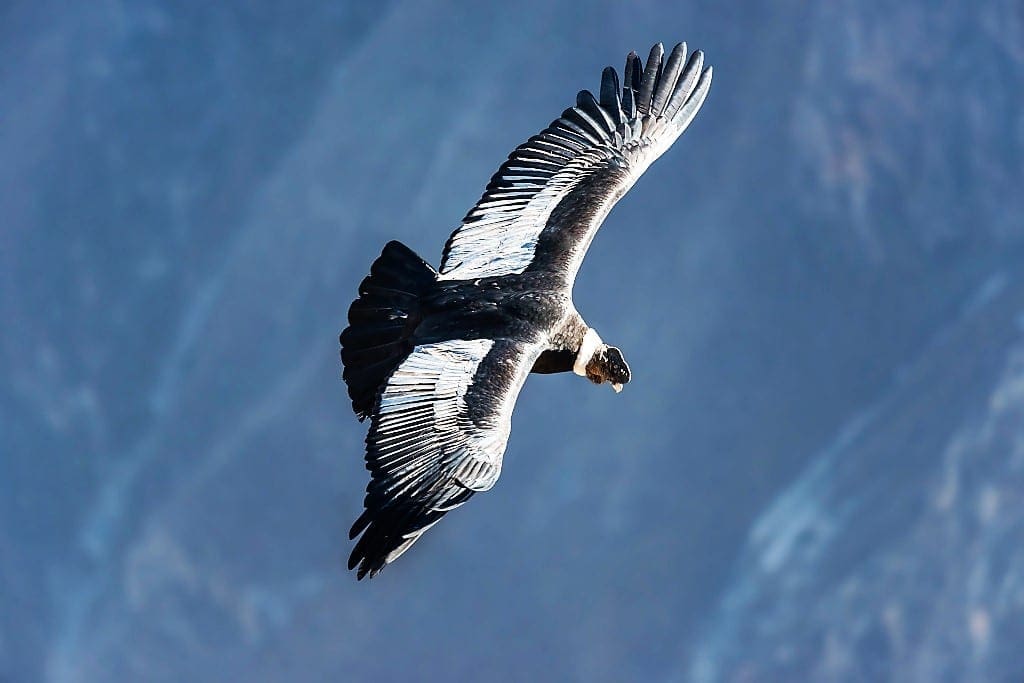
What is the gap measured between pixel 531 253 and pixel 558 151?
2.07 metres

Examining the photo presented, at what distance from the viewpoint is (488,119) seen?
5931 cm

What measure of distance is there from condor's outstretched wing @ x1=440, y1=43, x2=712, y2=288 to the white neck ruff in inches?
27.8

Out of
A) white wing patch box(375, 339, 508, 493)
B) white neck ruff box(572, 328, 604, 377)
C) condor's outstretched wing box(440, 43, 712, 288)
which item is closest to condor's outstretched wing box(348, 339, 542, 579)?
white wing patch box(375, 339, 508, 493)

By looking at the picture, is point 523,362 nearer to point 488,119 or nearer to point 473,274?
point 473,274

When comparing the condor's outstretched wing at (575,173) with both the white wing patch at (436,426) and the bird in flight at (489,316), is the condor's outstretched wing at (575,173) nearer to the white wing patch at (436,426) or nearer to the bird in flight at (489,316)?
the bird in flight at (489,316)

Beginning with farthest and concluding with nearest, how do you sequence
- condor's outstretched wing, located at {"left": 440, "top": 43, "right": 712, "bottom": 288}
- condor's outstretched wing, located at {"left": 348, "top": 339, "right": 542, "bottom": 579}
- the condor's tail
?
condor's outstretched wing, located at {"left": 440, "top": 43, "right": 712, "bottom": 288} < the condor's tail < condor's outstretched wing, located at {"left": 348, "top": 339, "right": 542, "bottom": 579}

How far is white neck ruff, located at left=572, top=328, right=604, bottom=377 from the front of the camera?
21.9 metres

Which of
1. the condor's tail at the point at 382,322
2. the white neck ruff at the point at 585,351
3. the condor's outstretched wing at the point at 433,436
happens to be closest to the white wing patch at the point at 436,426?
the condor's outstretched wing at the point at 433,436

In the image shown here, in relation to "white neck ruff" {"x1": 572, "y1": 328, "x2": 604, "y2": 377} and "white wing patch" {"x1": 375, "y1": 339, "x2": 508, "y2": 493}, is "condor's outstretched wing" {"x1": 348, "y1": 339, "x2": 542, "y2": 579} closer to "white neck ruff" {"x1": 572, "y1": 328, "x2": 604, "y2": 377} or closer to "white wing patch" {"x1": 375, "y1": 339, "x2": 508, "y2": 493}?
"white wing patch" {"x1": 375, "y1": 339, "x2": 508, "y2": 493}

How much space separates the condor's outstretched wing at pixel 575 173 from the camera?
22203mm

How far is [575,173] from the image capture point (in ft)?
77.4

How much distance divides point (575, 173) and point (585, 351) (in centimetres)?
281

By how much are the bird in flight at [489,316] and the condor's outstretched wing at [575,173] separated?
19 millimetres

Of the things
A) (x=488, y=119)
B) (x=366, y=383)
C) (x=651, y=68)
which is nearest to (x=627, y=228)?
(x=488, y=119)
